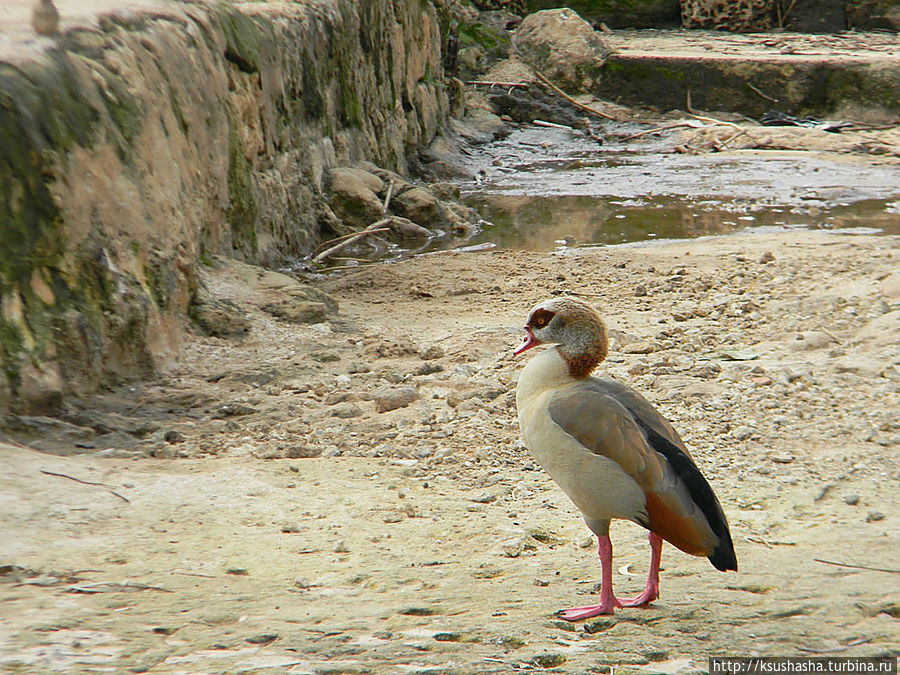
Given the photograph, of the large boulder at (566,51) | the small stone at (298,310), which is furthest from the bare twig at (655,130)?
the small stone at (298,310)

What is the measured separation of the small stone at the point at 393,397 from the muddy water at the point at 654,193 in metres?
4.08

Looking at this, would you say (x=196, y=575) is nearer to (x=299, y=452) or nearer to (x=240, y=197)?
(x=299, y=452)

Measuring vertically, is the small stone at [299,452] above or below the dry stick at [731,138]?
below

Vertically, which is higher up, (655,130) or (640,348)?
(655,130)

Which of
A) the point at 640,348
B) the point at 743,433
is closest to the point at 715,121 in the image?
the point at 640,348

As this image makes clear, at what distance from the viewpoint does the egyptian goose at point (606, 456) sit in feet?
8.41

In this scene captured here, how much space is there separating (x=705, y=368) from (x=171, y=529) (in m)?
2.91

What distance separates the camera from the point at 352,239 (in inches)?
322

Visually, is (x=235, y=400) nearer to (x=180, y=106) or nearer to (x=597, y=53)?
(x=180, y=106)

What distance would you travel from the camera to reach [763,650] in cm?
218

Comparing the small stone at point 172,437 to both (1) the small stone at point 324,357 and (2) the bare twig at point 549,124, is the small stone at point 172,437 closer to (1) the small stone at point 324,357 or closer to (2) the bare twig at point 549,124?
(1) the small stone at point 324,357

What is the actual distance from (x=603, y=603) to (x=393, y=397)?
2.23 m

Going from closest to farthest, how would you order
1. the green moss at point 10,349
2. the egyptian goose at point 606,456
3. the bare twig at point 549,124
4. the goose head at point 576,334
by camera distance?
the egyptian goose at point 606,456 < the goose head at point 576,334 < the green moss at point 10,349 < the bare twig at point 549,124

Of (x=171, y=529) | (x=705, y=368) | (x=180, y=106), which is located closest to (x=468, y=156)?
(x=180, y=106)
